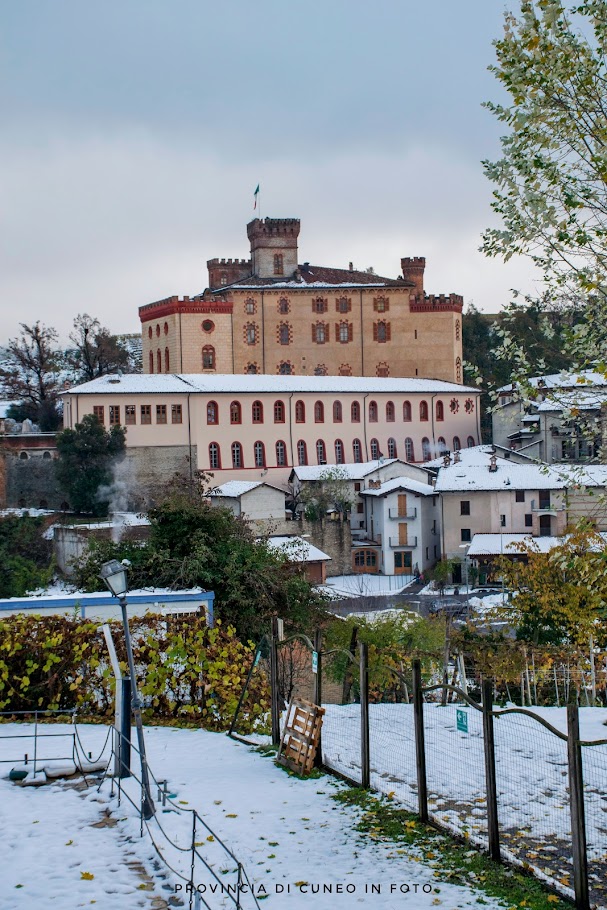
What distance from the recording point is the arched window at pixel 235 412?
5434 cm

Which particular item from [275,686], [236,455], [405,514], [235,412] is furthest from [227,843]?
[235,412]

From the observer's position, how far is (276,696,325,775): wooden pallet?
427 inches

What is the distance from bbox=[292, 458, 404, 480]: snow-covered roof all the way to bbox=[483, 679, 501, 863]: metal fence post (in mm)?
41440

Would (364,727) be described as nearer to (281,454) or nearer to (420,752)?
(420,752)

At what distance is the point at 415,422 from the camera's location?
59.3m

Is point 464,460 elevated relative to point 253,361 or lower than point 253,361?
lower

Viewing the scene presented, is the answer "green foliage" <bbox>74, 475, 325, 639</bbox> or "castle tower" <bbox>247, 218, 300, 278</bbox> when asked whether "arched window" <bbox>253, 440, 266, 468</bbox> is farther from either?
"green foliage" <bbox>74, 475, 325, 639</bbox>

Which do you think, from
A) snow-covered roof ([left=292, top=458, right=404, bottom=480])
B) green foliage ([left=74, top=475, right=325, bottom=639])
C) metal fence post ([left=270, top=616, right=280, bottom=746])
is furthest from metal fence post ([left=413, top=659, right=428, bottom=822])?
snow-covered roof ([left=292, top=458, right=404, bottom=480])

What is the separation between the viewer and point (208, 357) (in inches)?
2448

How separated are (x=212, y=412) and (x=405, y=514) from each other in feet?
37.8

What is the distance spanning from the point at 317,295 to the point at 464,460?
59.4ft

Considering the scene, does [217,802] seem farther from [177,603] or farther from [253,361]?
[253,361]

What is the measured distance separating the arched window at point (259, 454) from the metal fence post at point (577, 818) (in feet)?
155

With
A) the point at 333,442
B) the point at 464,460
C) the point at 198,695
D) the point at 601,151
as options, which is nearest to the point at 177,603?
the point at 198,695
